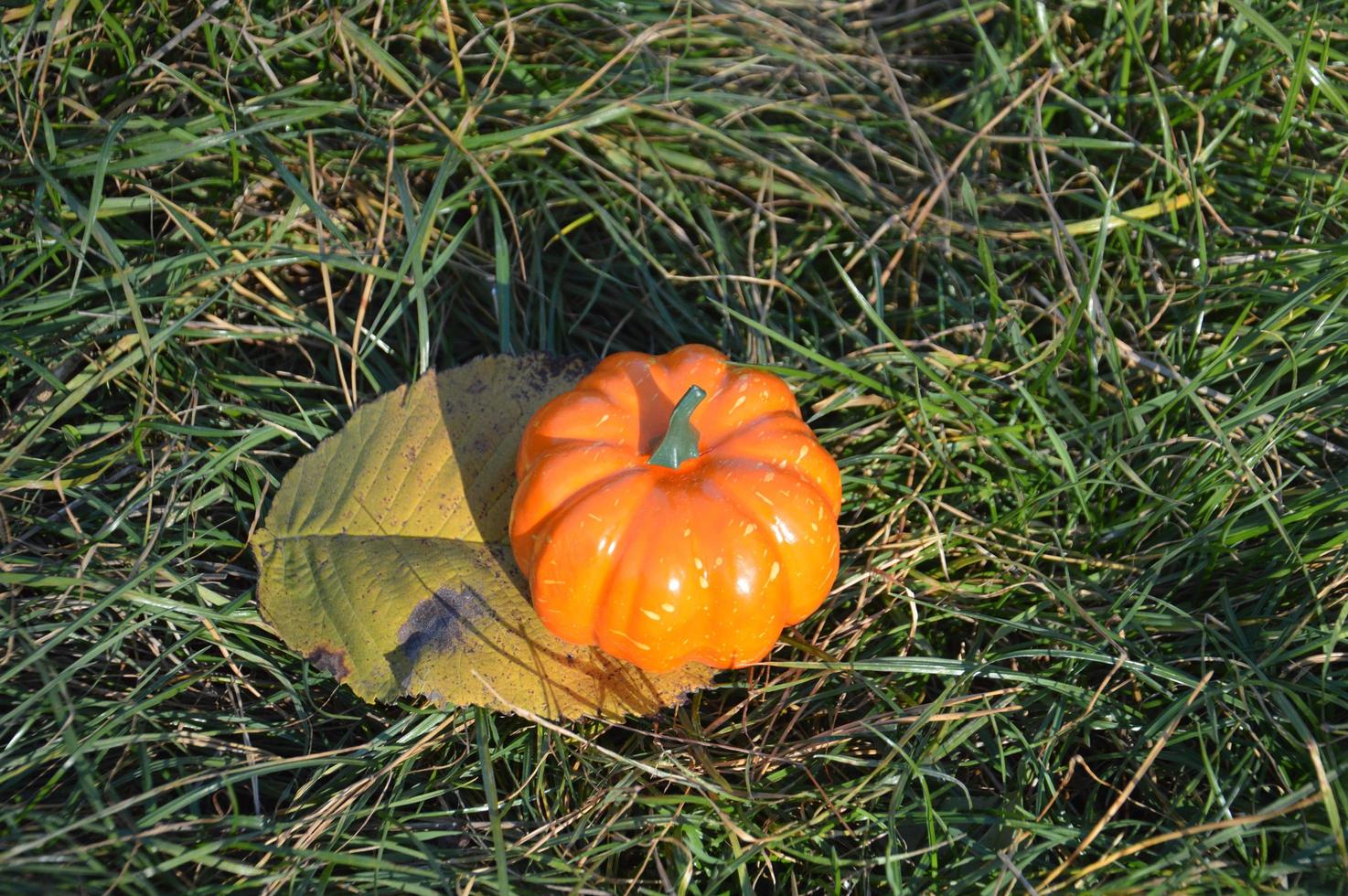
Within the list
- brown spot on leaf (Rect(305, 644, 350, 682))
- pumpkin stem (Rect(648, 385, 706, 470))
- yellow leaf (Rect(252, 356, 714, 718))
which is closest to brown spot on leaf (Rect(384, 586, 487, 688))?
yellow leaf (Rect(252, 356, 714, 718))

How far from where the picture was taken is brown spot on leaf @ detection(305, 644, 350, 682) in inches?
105

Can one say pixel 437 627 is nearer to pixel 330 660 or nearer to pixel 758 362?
pixel 330 660

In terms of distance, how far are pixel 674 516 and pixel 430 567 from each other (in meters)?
0.78

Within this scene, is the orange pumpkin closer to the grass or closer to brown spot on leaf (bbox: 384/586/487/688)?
brown spot on leaf (bbox: 384/586/487/688)

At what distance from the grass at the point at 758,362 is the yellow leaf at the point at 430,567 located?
6.1 inches

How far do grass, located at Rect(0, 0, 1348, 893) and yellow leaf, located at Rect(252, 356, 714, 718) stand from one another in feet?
0.51

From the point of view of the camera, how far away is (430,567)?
9.27 feet

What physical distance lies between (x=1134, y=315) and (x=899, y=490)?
1.03 meters

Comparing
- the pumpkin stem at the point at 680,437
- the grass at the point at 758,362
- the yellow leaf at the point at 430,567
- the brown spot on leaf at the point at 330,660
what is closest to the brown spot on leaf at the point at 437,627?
the yellow leaf at the point at 430,567

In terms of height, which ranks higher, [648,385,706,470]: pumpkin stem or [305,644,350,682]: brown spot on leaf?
[648,385,706,470]: pumpkin stem

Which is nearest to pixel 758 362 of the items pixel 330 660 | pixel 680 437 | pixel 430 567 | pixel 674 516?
pixel 680 437

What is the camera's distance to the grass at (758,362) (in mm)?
2559

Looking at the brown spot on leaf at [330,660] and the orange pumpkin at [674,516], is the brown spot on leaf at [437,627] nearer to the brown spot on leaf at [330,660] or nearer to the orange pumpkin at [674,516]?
the brown spot on leaf at [330,660]

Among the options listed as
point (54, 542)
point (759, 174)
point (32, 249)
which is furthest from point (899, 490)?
point (32, 249)
